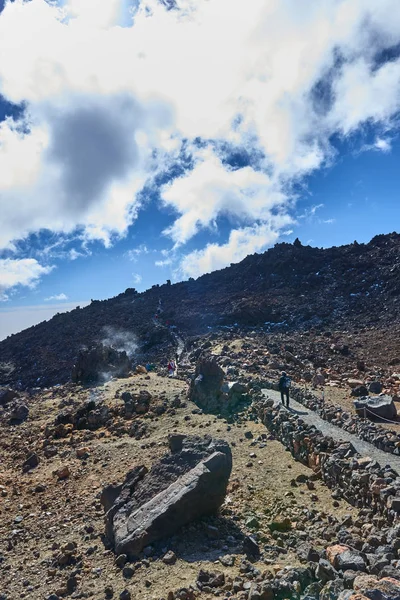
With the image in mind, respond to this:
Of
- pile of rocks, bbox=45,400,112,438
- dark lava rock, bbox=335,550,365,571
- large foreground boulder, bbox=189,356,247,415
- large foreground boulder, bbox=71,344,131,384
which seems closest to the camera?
dark lava rock, bbox=335,550,365,571

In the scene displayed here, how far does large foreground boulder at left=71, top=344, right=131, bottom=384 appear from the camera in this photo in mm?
32375

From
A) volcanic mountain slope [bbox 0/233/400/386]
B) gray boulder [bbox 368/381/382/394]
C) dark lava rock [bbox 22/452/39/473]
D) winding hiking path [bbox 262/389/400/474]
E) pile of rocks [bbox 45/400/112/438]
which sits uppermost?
volcanic mountain slope [bbox 0/233/400/386]

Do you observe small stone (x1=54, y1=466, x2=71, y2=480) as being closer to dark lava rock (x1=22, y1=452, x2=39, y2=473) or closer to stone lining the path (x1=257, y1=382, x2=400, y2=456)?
dark lava rock (x1=22, y1=452, x2=39, y2=473)

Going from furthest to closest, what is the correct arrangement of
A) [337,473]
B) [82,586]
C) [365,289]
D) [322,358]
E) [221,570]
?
[365,289] < [322,358] < [337,473] < [82,586] < [221,570]

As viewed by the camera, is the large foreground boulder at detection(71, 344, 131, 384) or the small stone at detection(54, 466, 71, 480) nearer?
the small stone at detection(54, 466, 71, 480)

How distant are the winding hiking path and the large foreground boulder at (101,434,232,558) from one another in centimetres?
451

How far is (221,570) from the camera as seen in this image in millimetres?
7605

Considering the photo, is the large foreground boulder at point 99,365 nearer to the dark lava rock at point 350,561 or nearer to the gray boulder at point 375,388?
the gray boulder at point 375,388

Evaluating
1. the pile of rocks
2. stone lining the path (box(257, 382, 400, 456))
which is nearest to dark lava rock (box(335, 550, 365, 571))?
stone lining the path (box(257, 382, 400, 456))

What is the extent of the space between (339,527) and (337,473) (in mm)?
2274

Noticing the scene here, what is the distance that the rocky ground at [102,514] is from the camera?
26.0ft

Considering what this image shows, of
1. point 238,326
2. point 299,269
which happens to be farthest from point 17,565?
point 299,269

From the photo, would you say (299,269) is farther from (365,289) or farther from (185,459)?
(185,459)

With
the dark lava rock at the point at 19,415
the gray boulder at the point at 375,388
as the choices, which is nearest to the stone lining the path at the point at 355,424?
the gray boulder at the point at 375,388
